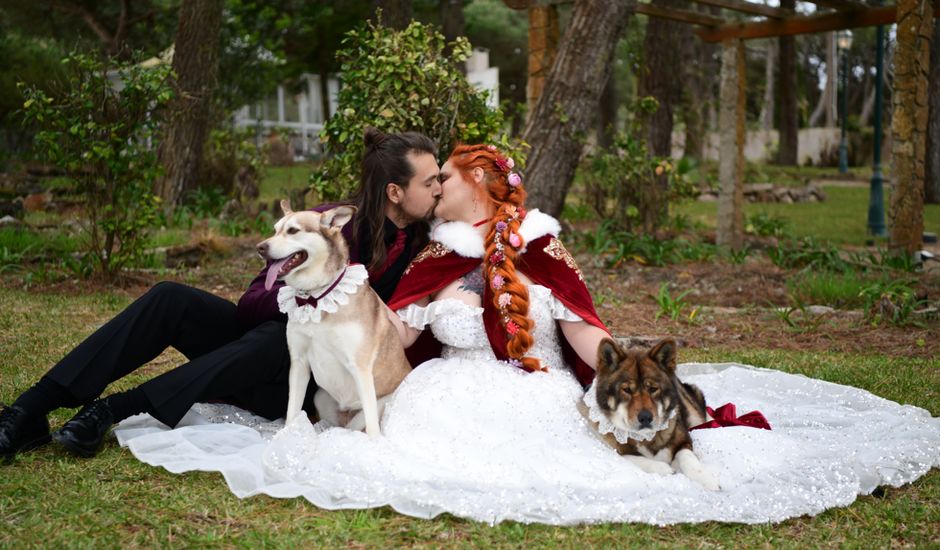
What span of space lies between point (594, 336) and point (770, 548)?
1.37 metres

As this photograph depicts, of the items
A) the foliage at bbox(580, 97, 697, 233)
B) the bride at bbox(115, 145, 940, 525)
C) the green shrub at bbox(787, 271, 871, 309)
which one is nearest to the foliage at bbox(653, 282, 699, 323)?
the green shrub at bbox(787, 271, 871, 309)

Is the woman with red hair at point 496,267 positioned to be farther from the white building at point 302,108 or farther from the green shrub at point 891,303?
the white building at point 302,108

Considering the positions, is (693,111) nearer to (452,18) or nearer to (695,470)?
(452,18)

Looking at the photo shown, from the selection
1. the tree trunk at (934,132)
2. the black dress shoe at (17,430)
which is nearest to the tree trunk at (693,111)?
the tree trunk at (934,132)

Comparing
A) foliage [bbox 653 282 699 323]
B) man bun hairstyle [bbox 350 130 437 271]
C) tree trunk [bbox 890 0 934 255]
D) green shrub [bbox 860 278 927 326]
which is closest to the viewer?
man bun hairstyle [bbox 350 130 437 271]

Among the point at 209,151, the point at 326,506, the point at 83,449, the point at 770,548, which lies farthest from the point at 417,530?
the point at 209,151

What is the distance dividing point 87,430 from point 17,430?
296mm

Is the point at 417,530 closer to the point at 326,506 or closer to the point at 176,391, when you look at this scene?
the point at 326,506

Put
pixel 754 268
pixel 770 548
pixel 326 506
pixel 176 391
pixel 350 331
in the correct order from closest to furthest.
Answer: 1. pixel 770 548
2. pixel 326 506
3. pixel 350 331
4. pixel 176 391
5. pixel 754 268

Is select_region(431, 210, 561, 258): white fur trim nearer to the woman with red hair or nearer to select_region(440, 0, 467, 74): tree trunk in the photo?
the woman with red hair

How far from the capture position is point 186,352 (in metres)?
4.74

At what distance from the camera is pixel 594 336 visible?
451 centimetres

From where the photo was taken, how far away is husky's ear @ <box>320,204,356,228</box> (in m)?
3.94

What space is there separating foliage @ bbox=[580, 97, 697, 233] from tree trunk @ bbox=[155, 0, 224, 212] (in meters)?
5.35
